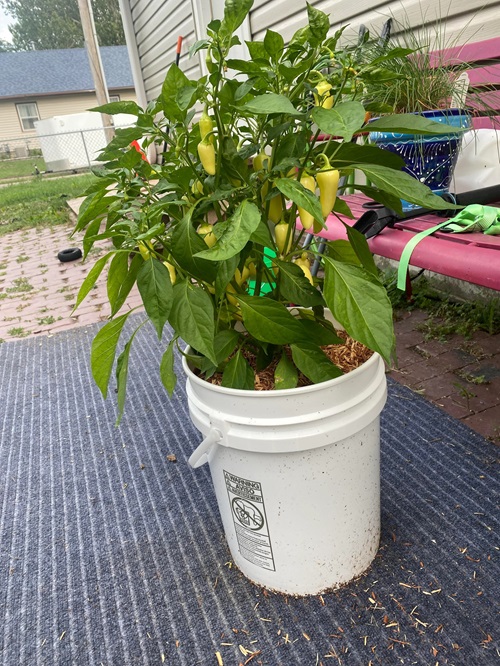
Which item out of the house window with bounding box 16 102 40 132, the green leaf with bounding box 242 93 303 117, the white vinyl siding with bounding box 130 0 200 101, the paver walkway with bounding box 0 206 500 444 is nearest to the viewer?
the green leaf with bounding box 242 93 303 117

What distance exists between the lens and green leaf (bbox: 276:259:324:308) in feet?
2.92

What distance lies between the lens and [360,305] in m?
0.76

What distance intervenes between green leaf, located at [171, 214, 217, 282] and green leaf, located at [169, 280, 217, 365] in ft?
0.11

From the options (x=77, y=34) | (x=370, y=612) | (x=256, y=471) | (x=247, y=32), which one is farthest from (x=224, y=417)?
(x=77, y=34)

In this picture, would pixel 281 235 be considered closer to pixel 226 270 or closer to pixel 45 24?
pixel 226 270

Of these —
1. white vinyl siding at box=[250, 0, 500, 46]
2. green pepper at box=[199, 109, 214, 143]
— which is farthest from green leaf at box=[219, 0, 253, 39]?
white vinyl siding at box=[250, 0, 500, 46]

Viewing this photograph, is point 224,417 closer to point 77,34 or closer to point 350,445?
point 350,445

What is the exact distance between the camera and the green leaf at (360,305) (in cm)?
74

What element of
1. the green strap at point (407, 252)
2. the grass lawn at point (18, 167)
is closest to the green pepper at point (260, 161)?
the green strap at point (407, 252)

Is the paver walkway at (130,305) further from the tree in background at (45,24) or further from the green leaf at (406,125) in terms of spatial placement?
the tree in background at (45,24)

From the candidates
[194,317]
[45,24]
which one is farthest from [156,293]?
[45,24]

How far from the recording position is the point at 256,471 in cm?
96

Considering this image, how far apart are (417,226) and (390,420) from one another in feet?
2.16

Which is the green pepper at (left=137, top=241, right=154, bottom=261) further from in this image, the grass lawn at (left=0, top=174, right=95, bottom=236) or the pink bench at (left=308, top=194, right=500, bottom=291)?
the grass lawn at (left=0, top=174, right=95, bottom=236)
